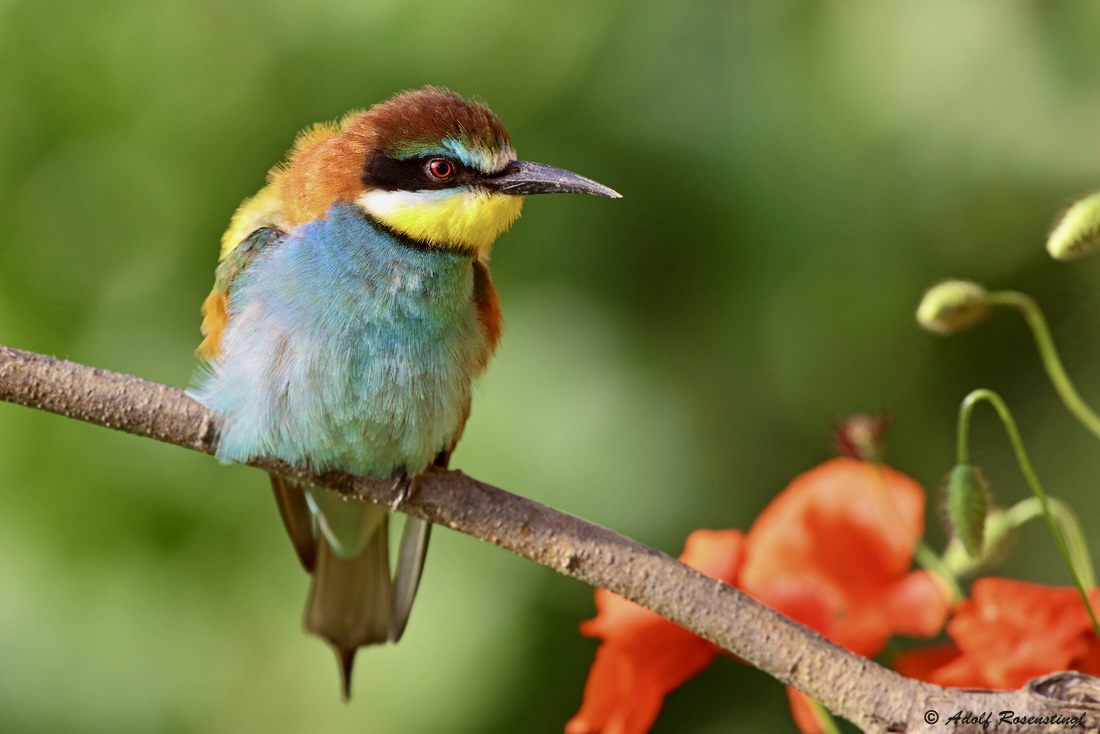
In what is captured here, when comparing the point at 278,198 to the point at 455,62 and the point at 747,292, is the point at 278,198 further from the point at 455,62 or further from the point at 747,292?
the point at 747,292

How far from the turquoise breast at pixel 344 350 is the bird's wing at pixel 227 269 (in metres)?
0.03

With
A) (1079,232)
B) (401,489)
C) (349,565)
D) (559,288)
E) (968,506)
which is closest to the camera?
(1079,232)

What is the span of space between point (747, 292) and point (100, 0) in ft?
3.95

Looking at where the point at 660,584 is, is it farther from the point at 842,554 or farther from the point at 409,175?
the point at 409,175

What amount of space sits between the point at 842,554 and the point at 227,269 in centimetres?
91

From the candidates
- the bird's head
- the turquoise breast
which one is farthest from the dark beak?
the turquoise breast

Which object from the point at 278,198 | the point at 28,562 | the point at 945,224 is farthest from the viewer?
the point at 945,224

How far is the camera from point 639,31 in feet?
6.95

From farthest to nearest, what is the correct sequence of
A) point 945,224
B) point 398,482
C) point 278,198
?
point 945,224 → point 278,198 → point 398,482

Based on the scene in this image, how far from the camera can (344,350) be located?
1.62 meters

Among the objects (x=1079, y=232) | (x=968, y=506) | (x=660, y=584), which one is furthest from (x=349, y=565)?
(x=1079, y=232)

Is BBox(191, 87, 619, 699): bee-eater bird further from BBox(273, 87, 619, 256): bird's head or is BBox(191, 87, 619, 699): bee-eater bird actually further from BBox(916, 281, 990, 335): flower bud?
BBox(916, 281, 990, 335): flower bud

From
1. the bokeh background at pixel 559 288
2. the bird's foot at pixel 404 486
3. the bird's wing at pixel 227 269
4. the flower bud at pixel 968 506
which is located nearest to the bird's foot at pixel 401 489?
the bird's foot at pixel 404 486

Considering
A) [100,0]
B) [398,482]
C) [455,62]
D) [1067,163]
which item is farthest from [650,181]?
[100,0]
